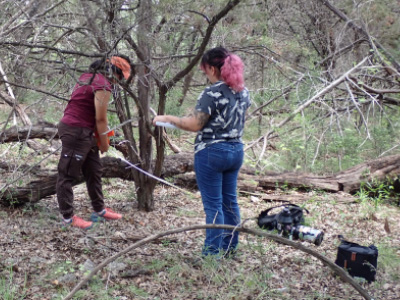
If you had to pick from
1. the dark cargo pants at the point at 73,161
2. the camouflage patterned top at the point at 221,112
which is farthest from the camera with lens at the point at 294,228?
the dark cargo pants at the point at 73,161

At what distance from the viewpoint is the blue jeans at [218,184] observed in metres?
3.44

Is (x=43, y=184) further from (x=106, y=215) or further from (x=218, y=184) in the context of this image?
(x=218, y=184)

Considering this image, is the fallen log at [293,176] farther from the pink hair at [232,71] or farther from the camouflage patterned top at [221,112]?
the pink hair at [232,71]

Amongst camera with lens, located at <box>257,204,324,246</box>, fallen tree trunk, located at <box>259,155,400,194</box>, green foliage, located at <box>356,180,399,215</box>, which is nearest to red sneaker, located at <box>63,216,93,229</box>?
camera with lens, located at <box>257,204,324,246</box>

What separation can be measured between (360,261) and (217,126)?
1524 millimetres

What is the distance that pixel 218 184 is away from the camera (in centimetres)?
355

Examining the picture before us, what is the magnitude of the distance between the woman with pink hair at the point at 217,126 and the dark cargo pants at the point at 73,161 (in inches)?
44.9

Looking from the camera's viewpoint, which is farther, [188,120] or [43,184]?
[43,184]

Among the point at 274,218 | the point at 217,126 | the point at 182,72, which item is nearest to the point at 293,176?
the point at 274,218

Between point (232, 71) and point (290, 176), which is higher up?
point (232, 71)

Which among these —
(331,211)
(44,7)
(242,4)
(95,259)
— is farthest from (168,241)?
(242,4)

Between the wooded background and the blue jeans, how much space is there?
0.62ft

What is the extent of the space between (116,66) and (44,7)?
1.50 m

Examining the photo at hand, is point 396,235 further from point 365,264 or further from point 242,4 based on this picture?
point 242,4
